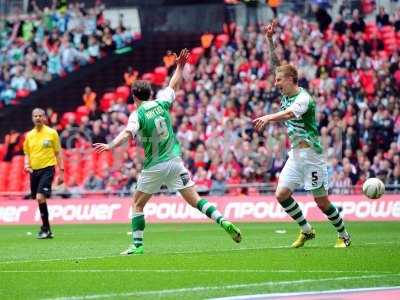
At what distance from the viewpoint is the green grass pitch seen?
10648 millimetres

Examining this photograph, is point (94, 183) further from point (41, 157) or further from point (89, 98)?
point (41, 157)

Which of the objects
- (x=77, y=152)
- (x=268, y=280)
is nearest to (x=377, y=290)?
(x=268, y=280)

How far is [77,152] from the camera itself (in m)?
32.7

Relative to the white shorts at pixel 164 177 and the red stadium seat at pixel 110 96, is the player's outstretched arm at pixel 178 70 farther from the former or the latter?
the red stadium seat at pixel 110 96

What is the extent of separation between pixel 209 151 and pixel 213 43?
6.07m

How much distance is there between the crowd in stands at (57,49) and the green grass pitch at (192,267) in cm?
1836

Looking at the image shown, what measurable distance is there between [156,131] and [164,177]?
0.65 metres

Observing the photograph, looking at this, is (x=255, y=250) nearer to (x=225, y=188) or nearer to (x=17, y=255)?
(x=17, y=255)

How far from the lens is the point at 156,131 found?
1537 centimetres

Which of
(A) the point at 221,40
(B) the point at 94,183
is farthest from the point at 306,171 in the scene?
(A) the point at 221,40

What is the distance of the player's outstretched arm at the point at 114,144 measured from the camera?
1382cm

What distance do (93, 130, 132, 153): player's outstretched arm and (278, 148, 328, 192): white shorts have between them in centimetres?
250

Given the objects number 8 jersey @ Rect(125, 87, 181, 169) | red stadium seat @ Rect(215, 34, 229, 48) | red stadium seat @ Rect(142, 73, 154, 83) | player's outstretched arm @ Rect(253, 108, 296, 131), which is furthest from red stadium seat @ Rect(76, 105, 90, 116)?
player's outstretched arm @ Rect(253, 108, 296, 131)

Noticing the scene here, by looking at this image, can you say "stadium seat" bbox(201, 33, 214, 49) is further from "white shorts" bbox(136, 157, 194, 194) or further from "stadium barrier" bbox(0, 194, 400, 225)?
"white shorts" bbox(136, 157, 194, 194)
